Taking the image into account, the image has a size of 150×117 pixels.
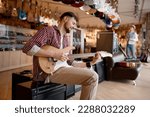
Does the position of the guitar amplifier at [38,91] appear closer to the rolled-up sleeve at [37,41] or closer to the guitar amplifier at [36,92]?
the guitar amplifier at [36,92]

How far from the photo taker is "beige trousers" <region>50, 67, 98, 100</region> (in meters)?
1.87

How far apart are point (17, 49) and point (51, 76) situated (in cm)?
429

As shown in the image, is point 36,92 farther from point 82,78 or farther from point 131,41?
point 131,41

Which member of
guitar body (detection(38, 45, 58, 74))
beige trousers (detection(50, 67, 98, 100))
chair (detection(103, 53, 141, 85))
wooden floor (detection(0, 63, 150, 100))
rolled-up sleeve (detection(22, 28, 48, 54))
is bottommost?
wooden floor (detection(0, 63, 150, 100))

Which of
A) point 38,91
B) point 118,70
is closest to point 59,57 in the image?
point 38,91

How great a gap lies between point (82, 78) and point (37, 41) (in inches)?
24.0

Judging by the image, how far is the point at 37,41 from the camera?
1.86m

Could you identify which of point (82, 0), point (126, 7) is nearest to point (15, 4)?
point (82, 0)

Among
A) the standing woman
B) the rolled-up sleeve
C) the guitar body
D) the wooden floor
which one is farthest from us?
the standing woman

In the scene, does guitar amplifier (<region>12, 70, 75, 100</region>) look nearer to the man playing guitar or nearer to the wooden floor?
the man playing guitar

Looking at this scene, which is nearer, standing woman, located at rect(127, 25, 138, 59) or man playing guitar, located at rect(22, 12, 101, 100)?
man playing guitar, located at rect(22, 12, 101, 100)

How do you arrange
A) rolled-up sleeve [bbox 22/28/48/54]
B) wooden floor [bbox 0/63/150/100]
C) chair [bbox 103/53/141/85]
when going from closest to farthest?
rolled-up sleeve [bbox 22/28/48/54]
wooden floor [bbox 0/63/150/100]
chair [bbox 103/53/141/85]

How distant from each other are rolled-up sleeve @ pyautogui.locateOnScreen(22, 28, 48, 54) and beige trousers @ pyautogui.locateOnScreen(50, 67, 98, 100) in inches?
14.1

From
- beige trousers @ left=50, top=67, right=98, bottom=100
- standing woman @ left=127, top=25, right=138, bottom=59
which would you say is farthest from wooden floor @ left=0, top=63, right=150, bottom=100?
standing woman @ left=127, top=25, right=138, bottom=59
